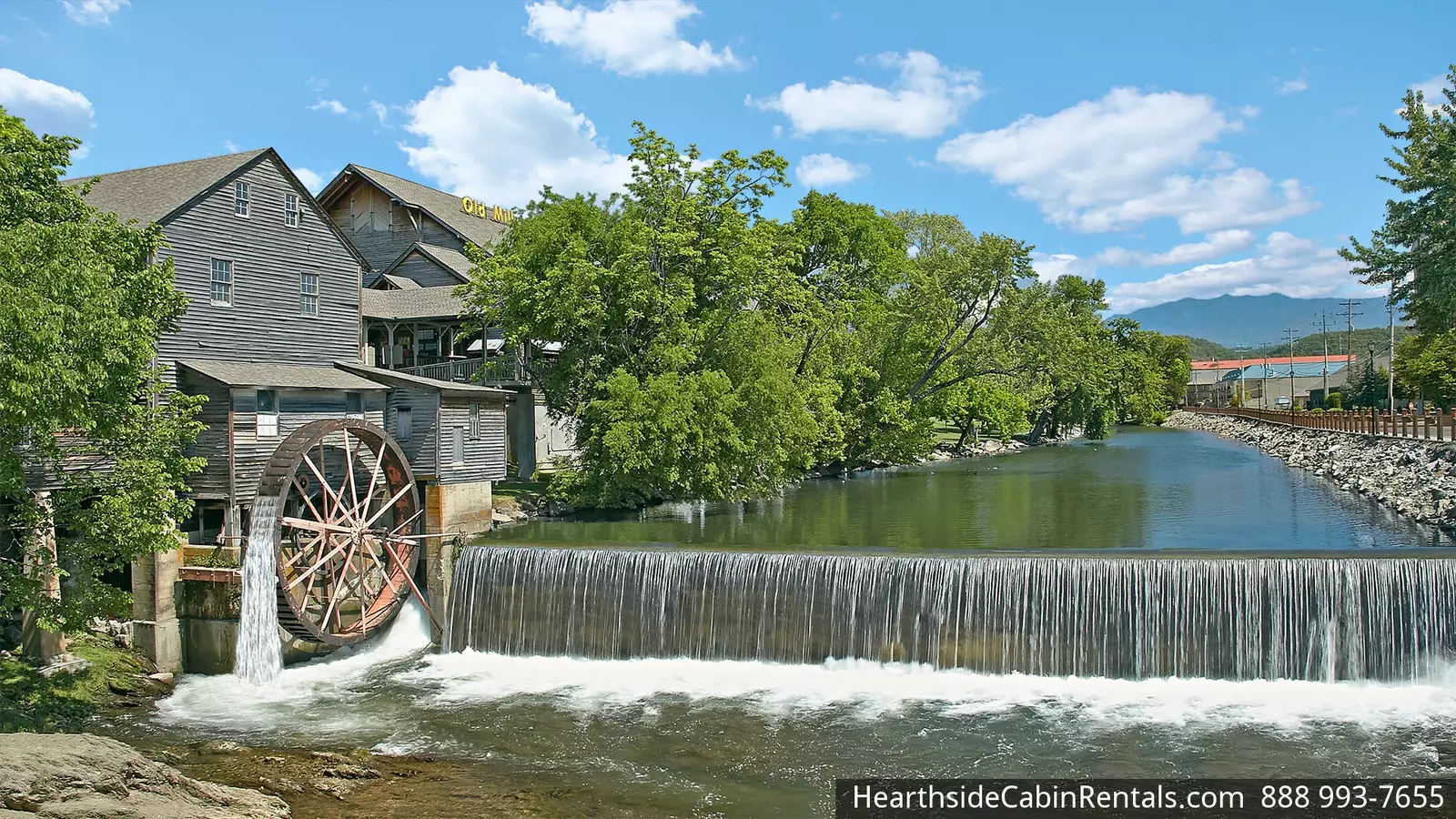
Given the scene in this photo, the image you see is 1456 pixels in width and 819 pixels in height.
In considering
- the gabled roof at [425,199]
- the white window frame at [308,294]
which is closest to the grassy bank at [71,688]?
the white window frame at [308,294]

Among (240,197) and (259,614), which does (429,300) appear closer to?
(240,197)

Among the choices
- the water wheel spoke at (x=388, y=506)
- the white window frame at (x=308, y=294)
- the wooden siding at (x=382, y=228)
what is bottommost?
the water wheel spoke at (x=388, y=506)

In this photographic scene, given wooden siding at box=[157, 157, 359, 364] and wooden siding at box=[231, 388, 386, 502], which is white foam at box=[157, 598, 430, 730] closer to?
wooden siding at box=[231, 388, 386, 502]

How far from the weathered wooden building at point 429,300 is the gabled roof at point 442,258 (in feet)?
0.13

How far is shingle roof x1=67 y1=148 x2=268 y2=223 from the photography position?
2278cm

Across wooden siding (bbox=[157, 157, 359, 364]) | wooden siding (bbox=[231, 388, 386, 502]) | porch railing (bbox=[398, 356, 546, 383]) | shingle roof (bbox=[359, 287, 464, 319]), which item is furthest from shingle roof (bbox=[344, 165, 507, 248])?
wooden siding (bbox=[231, 388, 386, 502])

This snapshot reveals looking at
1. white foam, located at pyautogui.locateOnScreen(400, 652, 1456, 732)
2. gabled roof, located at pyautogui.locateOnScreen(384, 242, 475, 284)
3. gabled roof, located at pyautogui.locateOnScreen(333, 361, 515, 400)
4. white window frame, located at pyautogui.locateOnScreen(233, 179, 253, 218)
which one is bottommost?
white foam, located at pyautogui.locateOnScreen(400, 652, 1456, 732)

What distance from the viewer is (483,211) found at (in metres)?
45.2

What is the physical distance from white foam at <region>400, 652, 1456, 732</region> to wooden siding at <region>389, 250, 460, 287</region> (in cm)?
2217

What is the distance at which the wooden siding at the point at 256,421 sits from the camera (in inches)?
851

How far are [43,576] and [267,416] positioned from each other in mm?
6193

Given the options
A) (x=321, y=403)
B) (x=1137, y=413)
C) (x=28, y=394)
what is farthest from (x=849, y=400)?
(x=1137, y=413)

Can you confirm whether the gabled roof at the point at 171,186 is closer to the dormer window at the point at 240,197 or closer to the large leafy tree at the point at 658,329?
the dormer window at the point at 240,197

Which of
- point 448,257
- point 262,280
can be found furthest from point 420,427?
point 448,257
